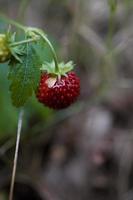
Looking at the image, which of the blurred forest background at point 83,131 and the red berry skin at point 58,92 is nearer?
the red berry skin at point 58,92

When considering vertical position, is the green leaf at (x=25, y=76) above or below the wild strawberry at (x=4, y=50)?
below

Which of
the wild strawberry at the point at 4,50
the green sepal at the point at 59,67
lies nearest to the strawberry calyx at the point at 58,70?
the green sepal at the point at 59,67

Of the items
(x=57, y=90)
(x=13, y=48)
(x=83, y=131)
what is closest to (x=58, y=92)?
(x=57, y=90)

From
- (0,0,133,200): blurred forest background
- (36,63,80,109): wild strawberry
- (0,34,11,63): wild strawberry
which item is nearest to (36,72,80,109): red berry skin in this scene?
(36,63,80,109): wild strawberry

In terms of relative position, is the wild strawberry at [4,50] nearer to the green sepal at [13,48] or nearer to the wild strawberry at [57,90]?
the green sepal at [13,48]

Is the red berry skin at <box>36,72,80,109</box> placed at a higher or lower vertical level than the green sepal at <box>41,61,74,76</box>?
lower

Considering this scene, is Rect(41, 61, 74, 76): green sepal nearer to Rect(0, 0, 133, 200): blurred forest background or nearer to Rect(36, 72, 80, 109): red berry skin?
Rect(36, 72, 80, 109): red berry skin
